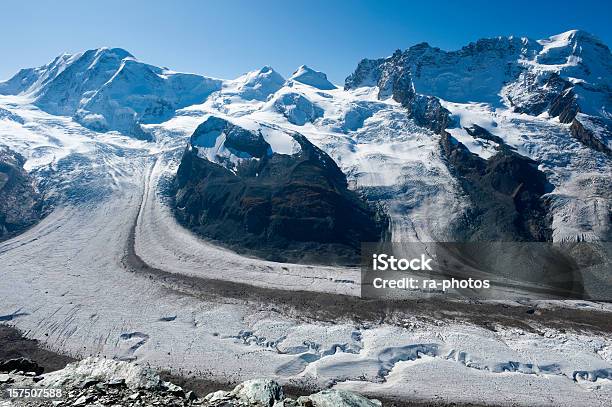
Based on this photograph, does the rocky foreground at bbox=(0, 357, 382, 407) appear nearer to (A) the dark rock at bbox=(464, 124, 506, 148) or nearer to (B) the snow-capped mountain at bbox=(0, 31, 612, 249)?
(B) the snow-capped mountain at bbox=(0, 31, 612, 249)

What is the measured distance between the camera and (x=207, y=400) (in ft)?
73.0

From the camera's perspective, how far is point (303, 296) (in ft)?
→ 153

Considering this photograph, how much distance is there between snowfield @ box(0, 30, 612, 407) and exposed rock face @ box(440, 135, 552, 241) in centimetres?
243

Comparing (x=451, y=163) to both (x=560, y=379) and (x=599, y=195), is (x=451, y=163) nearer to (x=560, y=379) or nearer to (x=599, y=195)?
(x=599, y=195)

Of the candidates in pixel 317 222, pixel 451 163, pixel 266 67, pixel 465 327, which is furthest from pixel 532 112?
pixel 266 67

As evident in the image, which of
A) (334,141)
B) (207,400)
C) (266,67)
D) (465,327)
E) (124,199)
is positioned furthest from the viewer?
(266,67)

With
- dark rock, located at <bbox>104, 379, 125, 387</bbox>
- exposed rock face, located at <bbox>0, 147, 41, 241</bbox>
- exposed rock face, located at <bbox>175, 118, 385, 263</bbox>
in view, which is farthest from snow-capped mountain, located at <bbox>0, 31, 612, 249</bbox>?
dark rock, located at <bbox>104, 379, 125, 387</bbox>

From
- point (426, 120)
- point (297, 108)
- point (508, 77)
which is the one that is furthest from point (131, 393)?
point (508, 77)

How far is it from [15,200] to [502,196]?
84.7 metres

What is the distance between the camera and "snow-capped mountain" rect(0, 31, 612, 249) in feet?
233

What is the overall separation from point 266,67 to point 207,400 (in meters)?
179

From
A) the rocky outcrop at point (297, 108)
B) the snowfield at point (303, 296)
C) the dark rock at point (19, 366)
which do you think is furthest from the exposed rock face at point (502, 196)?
the dark rock at point (19, 366)

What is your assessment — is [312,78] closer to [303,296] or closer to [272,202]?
[272,202]

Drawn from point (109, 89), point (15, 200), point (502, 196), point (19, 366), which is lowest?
point (19, 366)
